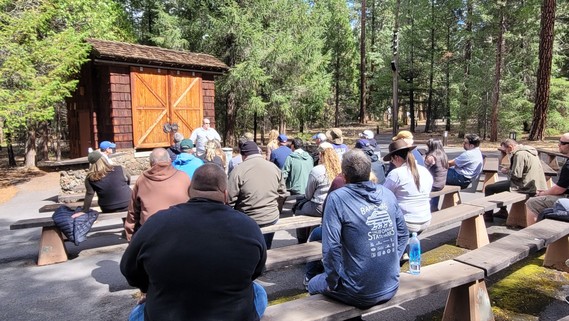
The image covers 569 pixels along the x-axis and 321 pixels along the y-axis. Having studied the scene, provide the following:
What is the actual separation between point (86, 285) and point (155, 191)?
1711 mm

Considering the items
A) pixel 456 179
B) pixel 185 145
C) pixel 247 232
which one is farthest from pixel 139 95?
pixel 247 232

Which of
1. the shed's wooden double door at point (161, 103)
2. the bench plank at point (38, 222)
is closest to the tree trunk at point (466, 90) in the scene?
the shed's wooden double door at point (161, 103)

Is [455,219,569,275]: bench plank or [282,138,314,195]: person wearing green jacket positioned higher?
[282,138,314,195]: person wearing green jacket

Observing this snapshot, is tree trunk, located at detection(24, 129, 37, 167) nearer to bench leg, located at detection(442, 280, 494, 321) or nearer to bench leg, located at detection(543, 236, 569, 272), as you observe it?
bench leg, located at detection(442, 280, 494, 321)

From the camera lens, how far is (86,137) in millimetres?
15445

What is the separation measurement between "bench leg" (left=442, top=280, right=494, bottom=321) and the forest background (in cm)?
1156

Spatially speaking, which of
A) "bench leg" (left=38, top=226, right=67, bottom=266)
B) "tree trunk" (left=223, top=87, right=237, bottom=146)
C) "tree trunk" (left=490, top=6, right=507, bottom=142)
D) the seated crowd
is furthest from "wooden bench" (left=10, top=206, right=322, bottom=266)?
"tree trunk" (left=490, top=6, right=507, bottom=142)

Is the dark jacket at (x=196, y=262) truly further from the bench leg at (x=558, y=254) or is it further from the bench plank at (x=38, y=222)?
the bench leg at (x=558, y=254)

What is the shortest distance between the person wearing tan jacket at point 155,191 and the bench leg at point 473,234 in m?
4.19

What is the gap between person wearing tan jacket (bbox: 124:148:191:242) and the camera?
439 cm

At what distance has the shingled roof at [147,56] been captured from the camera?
13080 millimetres

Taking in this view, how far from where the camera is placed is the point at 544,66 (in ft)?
61.3

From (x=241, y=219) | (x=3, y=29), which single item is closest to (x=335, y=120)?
(x=3, y=29)

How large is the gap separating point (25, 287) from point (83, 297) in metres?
0.95
